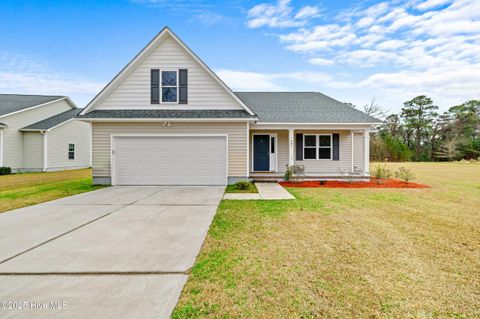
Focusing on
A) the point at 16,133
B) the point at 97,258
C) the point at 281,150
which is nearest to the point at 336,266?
the point at 97,258

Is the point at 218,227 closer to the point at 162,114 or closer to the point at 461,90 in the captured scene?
the point at 162,114

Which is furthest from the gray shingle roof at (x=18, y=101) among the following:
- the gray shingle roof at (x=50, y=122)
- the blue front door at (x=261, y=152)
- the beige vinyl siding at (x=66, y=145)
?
the blue front door at (x=261, y=152)

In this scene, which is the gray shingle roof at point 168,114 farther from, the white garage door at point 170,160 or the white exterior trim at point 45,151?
the white exterior trim at point 45,151

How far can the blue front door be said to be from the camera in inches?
540

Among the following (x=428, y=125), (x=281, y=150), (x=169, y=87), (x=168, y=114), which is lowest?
(x=281, y=150)

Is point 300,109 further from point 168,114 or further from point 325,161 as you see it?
point 168,114

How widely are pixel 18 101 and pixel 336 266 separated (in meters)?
26.1

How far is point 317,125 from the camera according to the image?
1256 centimetres

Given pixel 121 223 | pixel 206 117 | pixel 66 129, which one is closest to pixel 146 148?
pixel 206 117

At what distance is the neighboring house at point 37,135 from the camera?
17.2m

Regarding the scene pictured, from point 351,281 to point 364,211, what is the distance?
424cm

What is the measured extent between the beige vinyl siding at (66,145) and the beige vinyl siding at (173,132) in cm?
1046

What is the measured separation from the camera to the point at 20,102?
64.4ft

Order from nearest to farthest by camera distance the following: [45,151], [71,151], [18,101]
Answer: [45,151] → [18,101] → [71,151]
